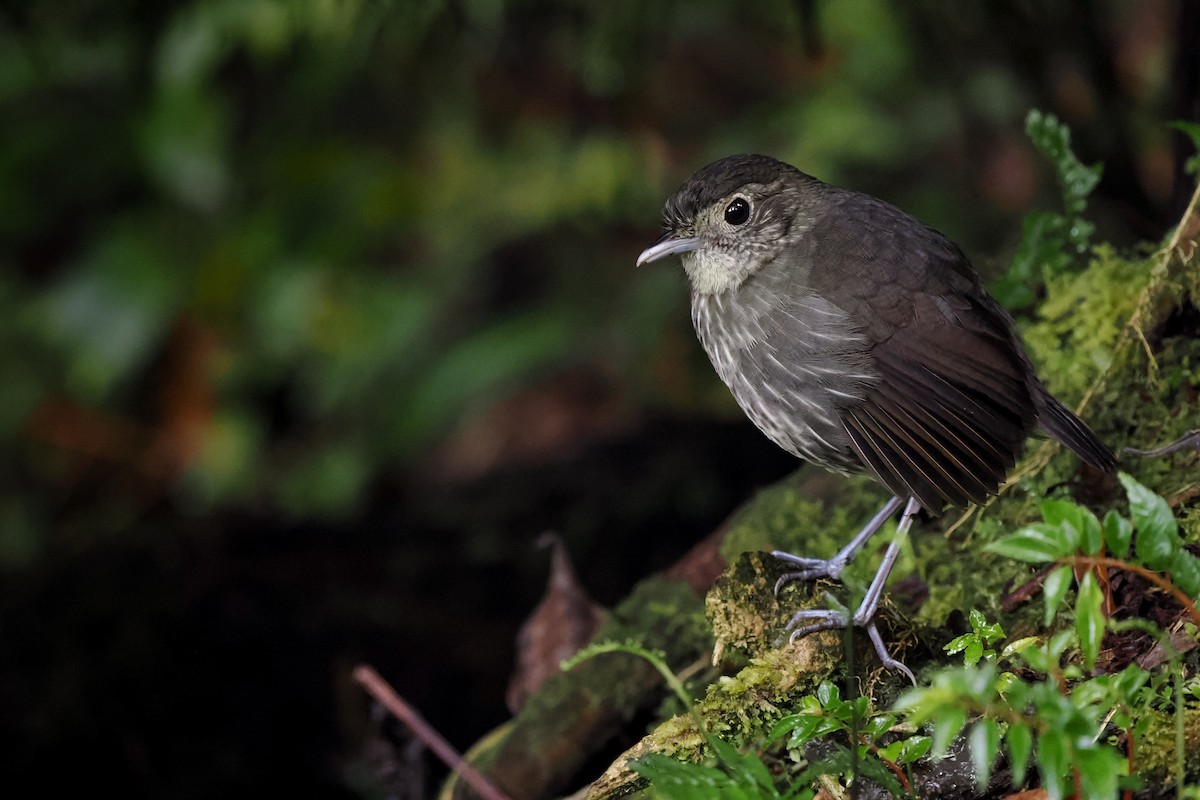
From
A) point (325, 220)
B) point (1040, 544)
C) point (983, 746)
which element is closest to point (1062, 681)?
point (1040, 544)

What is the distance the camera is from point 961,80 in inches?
173

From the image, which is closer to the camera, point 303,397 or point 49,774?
point 49,774

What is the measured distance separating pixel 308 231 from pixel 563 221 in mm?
1198

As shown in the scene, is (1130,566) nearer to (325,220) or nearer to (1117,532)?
(1117,532)

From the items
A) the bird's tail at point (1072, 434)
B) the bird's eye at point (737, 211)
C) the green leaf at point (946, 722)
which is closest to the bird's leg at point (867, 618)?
the bird's tail at point (1072, 434)

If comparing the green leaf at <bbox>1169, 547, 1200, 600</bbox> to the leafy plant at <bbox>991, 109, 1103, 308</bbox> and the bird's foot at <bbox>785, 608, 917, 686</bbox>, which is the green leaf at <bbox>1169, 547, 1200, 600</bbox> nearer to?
the bird's foot at <bbox>785, 608, 917, 686</bbox>

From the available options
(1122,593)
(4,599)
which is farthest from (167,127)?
(1122,593)

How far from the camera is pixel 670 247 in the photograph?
264 centimetres

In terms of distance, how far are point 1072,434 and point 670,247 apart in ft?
3.12

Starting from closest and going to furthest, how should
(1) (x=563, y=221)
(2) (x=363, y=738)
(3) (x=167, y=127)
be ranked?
(2) (x=363, y=738), (3) (x=167, y=127), (1) (x=563, y=221)

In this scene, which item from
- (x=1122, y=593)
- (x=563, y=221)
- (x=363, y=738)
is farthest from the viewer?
(x=563, y=221)

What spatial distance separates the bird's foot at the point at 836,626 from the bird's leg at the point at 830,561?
0.33 feet

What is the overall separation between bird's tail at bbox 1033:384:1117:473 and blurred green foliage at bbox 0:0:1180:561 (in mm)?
2847

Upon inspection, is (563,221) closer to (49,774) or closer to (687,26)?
(687,26)
